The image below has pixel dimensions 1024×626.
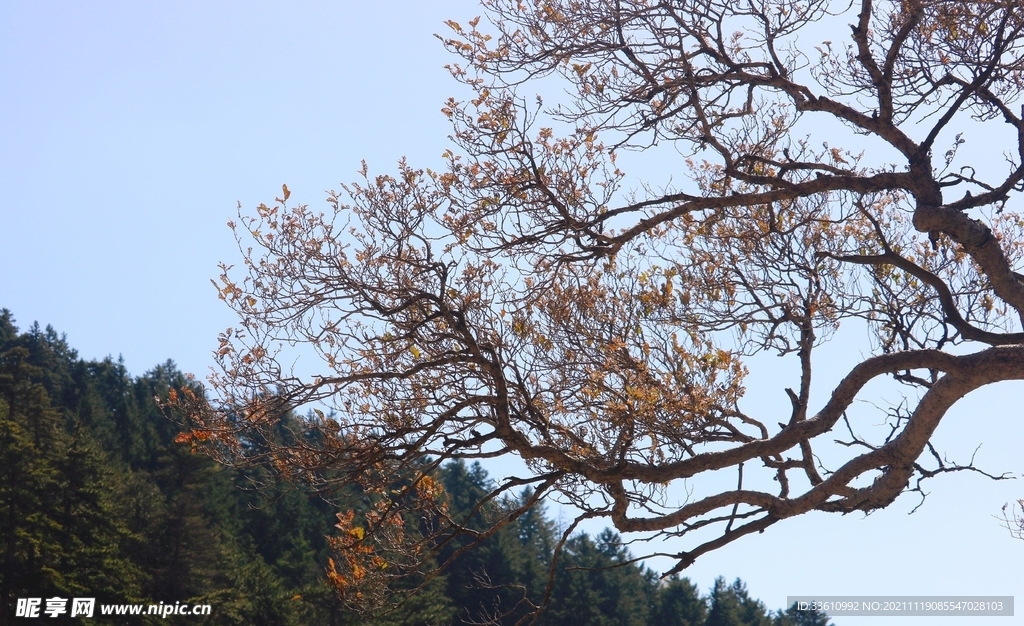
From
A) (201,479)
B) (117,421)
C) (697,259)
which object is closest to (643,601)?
(201,479)

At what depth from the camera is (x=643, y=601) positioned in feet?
141

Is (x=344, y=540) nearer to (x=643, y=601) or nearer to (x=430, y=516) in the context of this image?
(x=430, y=516)

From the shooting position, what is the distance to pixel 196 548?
104 feet

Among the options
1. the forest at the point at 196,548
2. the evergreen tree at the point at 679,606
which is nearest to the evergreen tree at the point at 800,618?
the forest at the point at 196,548

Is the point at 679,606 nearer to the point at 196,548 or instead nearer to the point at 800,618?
the point at 800,618

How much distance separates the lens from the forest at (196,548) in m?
27.8

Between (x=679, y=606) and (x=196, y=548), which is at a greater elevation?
(x=196, y=548)

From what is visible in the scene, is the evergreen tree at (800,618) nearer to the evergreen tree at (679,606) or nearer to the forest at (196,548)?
the forest at (196,548)

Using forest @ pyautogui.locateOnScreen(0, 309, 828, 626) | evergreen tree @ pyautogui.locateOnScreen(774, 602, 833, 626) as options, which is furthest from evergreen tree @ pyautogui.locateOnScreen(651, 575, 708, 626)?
evergreen tree @ pyautogui.locateOnScreen(774, 602, 833, 626)

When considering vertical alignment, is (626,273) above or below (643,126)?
below

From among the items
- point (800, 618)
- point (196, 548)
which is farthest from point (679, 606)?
point (196, 548)

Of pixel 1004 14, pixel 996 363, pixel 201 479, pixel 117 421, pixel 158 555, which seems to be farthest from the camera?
pixel 117 421

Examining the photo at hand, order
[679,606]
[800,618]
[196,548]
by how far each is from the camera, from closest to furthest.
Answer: [196,548] → [679,606] → [800,618]

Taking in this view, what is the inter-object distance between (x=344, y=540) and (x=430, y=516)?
26.3 inches
